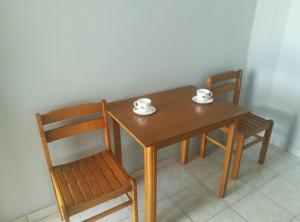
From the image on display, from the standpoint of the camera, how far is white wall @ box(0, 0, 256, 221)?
134 cm

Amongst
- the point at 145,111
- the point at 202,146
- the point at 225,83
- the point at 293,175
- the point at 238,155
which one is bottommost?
the point at 293,175

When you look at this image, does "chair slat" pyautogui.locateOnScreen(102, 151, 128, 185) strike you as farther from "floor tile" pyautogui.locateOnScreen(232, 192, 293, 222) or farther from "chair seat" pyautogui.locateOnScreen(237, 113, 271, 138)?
"chair seat" pyautogui.locateOnScreen(237, 113, 271, 138)

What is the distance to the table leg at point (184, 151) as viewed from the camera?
7.07 ft

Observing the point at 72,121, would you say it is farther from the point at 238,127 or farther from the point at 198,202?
the point at 238,127

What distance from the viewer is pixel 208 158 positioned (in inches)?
92.3

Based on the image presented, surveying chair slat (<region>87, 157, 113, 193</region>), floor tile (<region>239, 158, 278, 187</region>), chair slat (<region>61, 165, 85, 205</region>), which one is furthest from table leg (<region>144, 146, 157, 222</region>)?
floor tile (<region>239, 158, 278, 187</region>)

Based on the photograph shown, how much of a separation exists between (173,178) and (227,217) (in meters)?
0.53

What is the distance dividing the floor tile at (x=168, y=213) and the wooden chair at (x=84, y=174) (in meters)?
0.28

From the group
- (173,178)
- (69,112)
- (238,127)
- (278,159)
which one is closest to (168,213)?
(173,178)

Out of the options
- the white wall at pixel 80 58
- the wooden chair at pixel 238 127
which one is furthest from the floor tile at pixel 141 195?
the wooden chair at pixel 238 127

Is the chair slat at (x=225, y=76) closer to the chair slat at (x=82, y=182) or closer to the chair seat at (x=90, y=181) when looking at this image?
the chair seat at (x=90, y=181)

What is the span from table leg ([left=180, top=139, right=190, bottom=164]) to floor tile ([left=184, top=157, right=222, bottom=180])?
0.19 ft

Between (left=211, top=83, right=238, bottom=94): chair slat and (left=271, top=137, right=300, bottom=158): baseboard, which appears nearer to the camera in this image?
(left=211, top=83, right=238, bottom=94): chair slat

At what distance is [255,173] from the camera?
2.13m
